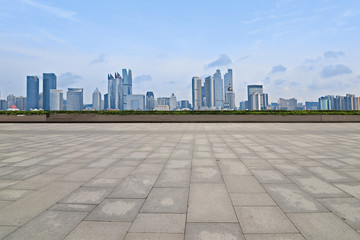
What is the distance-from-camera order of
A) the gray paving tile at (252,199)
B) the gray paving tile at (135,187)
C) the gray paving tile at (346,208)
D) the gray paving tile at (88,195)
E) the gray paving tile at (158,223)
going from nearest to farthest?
the gray paving tile at (158,223), the gray paving tile at (346,208), the gray paving tile at (252,199), the gray paving tile at (88,195), the gray paving tile at (135,187)

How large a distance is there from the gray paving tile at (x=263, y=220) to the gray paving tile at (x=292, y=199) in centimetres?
25

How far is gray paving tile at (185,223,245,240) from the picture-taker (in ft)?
7.36

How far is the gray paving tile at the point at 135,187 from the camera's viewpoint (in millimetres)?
3393

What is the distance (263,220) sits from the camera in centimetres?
260

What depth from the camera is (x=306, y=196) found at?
331 cm

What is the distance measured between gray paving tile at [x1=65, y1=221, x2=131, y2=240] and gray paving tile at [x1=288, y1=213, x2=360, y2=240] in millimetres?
2215

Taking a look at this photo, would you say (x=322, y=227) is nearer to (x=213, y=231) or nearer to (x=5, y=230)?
(x=213, y=231)

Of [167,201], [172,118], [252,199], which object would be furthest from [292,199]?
[172,118]

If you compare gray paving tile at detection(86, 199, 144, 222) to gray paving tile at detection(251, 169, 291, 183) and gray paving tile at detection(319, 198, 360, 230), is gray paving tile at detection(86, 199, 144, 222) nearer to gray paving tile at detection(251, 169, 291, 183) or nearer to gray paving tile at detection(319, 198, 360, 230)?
gray paving tile at detection(251, 169, 291, 183)

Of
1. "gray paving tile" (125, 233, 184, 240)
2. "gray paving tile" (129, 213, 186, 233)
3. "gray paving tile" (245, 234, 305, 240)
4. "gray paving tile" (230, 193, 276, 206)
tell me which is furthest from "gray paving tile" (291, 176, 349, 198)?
"gray paving tile" (125, 233, 184, 240)

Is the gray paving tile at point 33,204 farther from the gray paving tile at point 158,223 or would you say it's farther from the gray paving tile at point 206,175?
→ the gray paving tile at point 206,175

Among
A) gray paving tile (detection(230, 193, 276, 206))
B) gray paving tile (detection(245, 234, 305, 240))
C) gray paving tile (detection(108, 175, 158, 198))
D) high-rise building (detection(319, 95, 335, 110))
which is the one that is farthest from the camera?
high-rise building (detection(319, 95, 335, 110))

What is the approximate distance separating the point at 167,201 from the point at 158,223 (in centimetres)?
63

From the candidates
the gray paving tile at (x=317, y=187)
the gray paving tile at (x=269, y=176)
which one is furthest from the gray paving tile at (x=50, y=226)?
the gray paving tile at (x=317, y=187)
